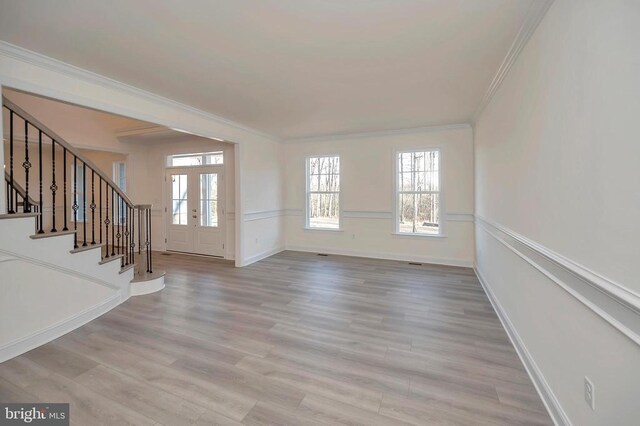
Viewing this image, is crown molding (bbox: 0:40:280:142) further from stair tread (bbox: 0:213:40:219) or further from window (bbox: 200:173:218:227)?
window (bbox: 200:173:218:227)

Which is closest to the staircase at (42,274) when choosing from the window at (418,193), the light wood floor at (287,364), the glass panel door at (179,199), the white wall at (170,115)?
the light wood floor at (287,364)

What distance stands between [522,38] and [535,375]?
2522 mm

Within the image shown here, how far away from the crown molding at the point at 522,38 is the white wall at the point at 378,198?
6.40ft

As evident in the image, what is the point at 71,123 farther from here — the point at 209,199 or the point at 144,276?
the point at 144,276

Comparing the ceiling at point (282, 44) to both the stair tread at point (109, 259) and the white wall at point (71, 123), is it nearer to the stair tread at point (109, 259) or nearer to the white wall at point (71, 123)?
the stair tread at point (109, 259)

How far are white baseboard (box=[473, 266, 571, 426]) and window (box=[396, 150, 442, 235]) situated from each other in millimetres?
2533

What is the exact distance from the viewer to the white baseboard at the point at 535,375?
5.20 feet

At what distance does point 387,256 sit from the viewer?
568 centimetres

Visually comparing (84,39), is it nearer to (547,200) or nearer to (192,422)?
(192,422)

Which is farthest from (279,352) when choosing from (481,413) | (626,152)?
(626,152)

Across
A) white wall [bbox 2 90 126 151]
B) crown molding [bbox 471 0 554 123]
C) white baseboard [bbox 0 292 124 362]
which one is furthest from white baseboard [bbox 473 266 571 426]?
white wall [bbox 2 90 126 151]

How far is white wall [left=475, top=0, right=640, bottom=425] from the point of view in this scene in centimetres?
107

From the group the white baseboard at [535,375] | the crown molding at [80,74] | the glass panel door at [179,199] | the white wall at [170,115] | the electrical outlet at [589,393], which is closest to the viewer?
the electrical outlet at [589,393]

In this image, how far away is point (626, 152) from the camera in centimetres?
107
